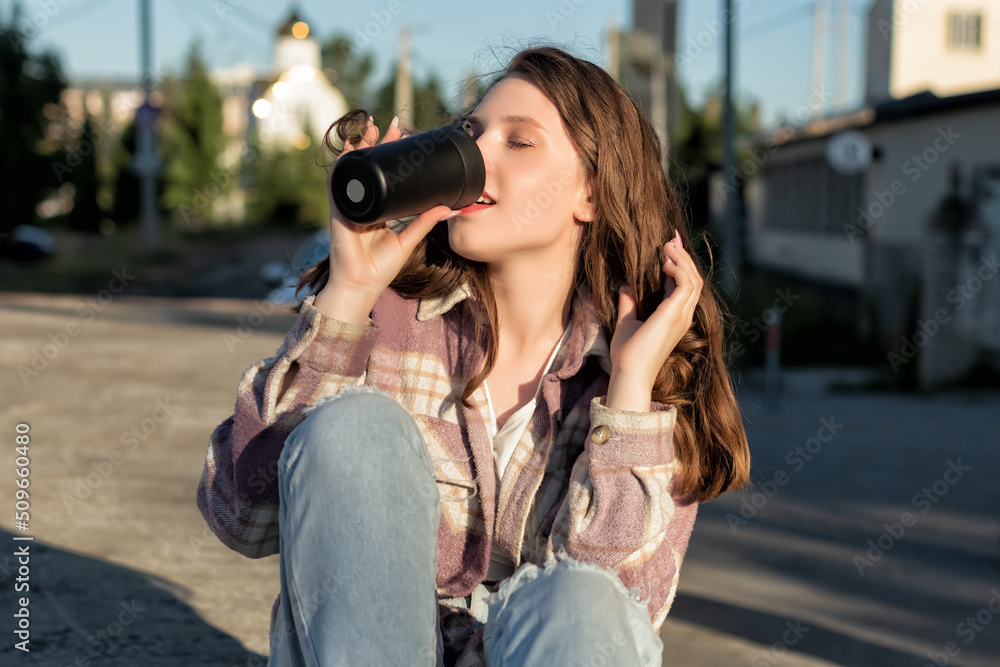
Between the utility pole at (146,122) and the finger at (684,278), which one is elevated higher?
the utility pole at (146,122)

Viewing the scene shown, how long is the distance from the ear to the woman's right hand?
0.33m

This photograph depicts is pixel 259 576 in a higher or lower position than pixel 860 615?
higher

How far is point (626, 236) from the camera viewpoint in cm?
216

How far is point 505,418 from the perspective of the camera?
7.07 feet

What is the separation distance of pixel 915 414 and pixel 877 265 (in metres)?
3.63

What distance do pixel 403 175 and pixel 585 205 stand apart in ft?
1.88

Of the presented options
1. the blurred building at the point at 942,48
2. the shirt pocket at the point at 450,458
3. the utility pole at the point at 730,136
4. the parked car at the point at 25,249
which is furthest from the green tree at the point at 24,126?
the shirt pocket at the point at 450,458

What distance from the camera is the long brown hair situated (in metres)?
2.01

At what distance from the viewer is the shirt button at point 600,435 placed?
1.84m

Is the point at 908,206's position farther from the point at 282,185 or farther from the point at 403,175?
the point at 282,185

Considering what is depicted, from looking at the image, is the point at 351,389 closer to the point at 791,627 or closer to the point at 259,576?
the point at 259,576

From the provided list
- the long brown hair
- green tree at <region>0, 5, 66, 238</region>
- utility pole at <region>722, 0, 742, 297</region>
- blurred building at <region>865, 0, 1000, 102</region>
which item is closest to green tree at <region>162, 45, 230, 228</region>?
green tree at <region>0, 5, 66, 238</region>

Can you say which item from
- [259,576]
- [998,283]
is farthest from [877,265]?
[259,576]

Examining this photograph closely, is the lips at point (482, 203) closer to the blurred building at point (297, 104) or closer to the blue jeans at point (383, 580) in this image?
the blue jeans at point (383, 580)
